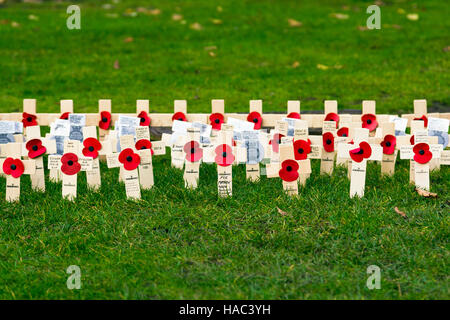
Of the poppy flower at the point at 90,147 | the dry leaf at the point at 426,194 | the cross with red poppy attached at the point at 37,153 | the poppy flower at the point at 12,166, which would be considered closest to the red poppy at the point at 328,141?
the dry leaf at the point at 426,194

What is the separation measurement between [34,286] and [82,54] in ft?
21.7

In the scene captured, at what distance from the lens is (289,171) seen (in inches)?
180

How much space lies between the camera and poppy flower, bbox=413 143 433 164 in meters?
4.68

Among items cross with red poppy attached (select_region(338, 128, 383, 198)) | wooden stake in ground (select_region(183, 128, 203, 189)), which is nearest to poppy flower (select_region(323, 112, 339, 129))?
cross with red poppy attached (select_region(338, 128, 383, 198))

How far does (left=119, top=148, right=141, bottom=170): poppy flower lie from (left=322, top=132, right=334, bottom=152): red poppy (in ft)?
4.96

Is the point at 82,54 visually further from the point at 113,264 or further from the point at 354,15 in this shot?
the point at 113,264

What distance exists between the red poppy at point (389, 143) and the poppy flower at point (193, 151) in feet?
4.81

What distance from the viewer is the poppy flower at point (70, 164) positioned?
15.3ft

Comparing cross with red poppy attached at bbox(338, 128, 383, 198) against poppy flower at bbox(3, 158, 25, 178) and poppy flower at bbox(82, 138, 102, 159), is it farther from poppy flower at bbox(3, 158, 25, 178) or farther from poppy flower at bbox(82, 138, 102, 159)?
poppy flower at bbox(3, 158, 25, 178)

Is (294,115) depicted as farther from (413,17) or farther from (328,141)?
(413,17)

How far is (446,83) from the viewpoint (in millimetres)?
7898

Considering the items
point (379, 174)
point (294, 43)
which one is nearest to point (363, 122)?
point (379, 174)

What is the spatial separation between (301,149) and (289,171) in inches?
10.2

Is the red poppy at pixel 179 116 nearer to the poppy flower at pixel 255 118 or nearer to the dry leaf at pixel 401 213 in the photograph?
the poppy flower at pixel 255 118
